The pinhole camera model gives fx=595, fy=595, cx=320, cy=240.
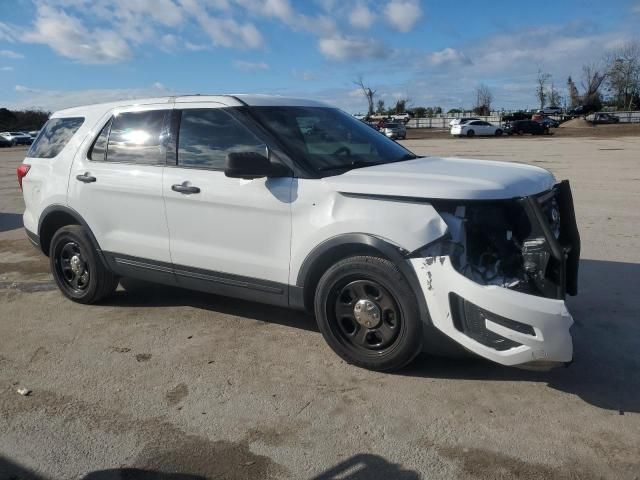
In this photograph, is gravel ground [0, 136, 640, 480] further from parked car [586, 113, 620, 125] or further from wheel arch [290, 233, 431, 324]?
parked car [586, 113, 620, 125]

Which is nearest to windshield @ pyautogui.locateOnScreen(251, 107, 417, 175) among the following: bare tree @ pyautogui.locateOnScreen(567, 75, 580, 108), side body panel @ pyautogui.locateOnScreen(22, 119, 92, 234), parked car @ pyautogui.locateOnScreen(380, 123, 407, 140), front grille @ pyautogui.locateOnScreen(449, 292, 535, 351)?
front grille @ pyautogui.locateOnScreen(449, 292, 535, 351)

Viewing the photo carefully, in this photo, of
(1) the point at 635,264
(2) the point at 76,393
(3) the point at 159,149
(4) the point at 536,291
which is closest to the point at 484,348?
(4) the point at 536,291

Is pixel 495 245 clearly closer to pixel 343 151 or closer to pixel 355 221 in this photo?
pixel 355 221

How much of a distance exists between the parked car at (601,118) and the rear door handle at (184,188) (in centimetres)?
6443

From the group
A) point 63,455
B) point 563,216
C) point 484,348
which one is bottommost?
point 63,455

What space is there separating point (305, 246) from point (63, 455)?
1912 mm

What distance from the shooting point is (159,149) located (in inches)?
191

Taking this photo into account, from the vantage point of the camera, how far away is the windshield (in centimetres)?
433

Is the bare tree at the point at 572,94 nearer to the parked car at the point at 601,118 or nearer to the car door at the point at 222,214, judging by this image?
the parked car at the point at 601,118

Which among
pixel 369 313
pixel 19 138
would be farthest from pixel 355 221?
pixel 19 138

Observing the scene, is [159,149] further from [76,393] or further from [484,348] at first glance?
[484,348]

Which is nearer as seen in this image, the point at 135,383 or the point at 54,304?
the point at 135,383

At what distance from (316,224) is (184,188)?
1212 mm

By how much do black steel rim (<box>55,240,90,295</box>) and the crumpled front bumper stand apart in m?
3.49
